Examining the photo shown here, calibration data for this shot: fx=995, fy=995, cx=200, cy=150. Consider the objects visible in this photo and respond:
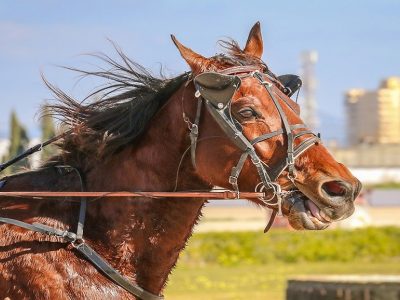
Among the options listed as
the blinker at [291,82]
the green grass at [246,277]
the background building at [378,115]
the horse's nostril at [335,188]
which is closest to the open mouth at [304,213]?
the horse's nostril at [335,188]

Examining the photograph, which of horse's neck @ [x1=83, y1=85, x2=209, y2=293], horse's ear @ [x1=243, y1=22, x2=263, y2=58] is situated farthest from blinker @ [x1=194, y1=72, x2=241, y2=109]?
horse's ear @ [x1=243, y1=22, x2=263, y2=58]

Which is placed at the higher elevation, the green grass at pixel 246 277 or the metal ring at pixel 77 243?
the metal ring at pixel 77 243

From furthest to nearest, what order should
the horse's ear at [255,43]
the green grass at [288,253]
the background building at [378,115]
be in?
the background building at [378,115]
the green grass at [288,253]
the horse's ear at [255,43]

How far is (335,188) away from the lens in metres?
5.23

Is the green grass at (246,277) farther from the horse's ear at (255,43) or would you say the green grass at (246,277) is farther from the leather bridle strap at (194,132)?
the leather bridle strap at (194,132)

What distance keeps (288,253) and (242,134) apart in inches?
713

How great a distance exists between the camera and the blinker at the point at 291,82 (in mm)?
5902

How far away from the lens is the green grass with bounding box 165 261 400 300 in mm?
16641

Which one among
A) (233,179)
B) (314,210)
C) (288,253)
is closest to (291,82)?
(233,179)

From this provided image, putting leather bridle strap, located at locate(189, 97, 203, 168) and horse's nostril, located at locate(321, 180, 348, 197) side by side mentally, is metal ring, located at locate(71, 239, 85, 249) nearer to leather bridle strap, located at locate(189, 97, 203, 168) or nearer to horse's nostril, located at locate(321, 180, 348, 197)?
leather bridle strap, located at locate(189, 97, 203, 168)

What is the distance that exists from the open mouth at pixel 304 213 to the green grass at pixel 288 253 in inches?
598

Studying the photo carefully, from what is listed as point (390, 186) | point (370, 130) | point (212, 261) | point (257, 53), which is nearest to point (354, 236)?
point (212, 261)

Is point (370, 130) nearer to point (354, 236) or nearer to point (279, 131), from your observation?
point (354, 236)

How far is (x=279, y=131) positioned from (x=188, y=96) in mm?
609
